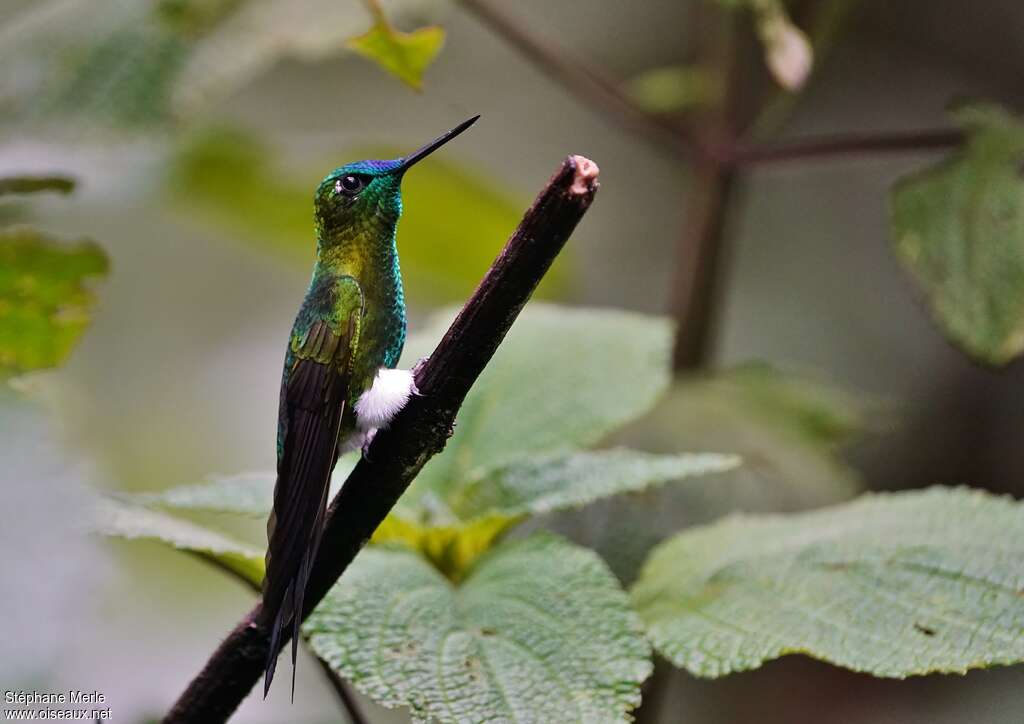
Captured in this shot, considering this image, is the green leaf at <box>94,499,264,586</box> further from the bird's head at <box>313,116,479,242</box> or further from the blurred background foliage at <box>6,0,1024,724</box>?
the bird's head at <box>313,116,479,242</box>

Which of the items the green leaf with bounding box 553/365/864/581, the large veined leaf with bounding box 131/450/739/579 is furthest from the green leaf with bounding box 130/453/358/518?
the green leaf with bounding box 553/365/864/581

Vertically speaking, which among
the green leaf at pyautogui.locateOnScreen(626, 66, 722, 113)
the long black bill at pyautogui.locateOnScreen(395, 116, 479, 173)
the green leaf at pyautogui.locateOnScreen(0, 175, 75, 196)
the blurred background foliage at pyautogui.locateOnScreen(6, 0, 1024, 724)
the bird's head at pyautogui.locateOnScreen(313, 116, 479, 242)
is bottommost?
the blurred background foliage at pyautogui.locateOnScreen(6, 0, 1024, 724)

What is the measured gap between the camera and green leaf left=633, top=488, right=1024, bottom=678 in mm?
963

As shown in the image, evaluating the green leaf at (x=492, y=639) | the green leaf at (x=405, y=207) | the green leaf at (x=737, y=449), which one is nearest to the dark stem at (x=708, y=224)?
the green leaf at (x=737, y=449)

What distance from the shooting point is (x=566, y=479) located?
118cm

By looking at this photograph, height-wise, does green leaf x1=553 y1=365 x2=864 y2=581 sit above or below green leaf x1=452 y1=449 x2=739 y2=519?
below

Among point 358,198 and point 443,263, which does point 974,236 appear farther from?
point 443,263

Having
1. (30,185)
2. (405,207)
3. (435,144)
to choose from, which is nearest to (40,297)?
(30,185)

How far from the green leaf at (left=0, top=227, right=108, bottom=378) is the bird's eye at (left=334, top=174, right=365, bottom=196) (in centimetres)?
41

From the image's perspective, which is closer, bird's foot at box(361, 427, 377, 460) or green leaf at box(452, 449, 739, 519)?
bird's foot at box(361, 427, 377, 460)

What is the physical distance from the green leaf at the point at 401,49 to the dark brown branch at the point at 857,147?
0.93m

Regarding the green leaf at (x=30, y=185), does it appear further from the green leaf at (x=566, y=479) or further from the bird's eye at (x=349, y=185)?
the green leaf at (x=566, y=479)

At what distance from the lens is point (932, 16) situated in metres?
3.39

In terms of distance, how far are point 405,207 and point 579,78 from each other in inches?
29.2
